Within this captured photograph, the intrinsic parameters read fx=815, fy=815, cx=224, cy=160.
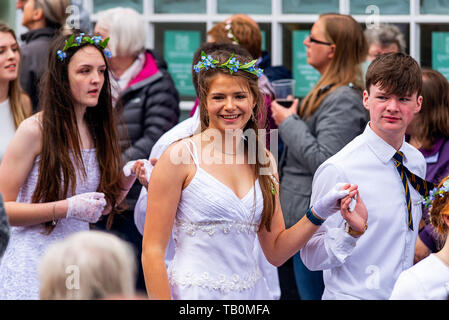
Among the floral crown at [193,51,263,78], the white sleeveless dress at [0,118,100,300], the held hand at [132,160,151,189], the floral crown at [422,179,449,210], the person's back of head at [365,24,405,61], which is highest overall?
the person's back of head at [365,24,405,61]

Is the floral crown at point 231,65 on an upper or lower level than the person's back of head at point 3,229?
upper

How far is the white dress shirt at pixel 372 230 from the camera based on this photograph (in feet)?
11.4

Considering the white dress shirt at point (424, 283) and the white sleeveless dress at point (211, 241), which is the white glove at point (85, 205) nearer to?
the white sleeveless dress at point (211, 241)

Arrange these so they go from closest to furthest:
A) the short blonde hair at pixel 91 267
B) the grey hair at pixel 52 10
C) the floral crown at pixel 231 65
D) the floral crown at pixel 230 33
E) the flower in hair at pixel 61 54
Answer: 1. the short blonde hair at pixel 91 267
2. the floral crown at pixel 231 65
3. the flower in hair at pixel 61 54
4. the floral crown at pixel 230 33
5. the grey hair at pixel 52 10

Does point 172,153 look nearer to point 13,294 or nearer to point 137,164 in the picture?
point 137,164

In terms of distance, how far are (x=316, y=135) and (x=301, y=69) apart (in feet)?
5.32

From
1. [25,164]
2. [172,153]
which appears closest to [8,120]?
[25,164]

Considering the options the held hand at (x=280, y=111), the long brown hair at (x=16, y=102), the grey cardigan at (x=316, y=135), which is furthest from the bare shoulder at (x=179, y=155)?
the long brown hair at (x=16, y=102)

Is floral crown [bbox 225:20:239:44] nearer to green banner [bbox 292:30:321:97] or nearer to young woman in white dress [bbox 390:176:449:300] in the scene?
green banner [bbox 292:30:321:97]

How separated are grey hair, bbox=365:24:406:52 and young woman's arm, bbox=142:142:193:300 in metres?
2.57

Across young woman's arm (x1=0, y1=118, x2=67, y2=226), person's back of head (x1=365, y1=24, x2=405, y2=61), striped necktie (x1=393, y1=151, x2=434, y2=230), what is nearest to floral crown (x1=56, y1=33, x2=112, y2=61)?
young woman's arm (x1=0, y1=118, x2=67, y2=226)

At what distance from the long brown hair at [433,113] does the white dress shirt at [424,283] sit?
1312mm

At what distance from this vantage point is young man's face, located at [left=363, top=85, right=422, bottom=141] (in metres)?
3.49

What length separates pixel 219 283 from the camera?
3.21m
